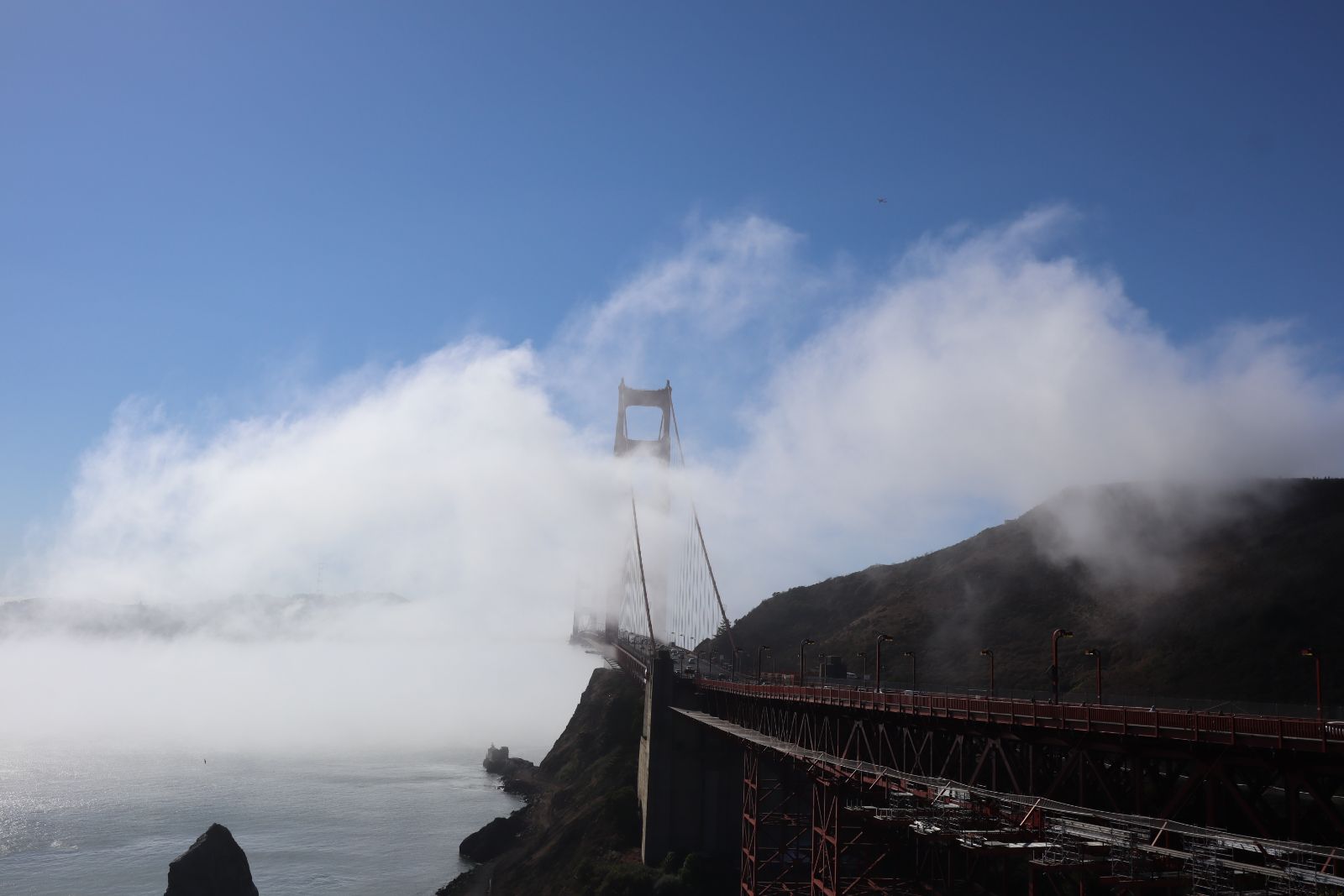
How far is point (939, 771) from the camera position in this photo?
1394 inches

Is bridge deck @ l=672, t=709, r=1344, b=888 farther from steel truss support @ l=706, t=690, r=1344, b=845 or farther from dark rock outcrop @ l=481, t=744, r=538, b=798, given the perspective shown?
dark rock outcrop @ l=481, t=744, r=538, b=798

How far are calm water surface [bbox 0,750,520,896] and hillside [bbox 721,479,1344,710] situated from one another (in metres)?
44.7

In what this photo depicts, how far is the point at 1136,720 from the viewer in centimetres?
2267

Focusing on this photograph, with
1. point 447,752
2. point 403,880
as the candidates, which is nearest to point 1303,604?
point 403,880

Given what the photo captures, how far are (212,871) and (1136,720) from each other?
6524 centimetres

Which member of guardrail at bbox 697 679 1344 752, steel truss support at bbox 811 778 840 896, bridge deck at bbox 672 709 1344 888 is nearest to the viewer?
bridge deck at bbox 672 709 1344 888

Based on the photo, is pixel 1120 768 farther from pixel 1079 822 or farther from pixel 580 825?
pixel 580 825

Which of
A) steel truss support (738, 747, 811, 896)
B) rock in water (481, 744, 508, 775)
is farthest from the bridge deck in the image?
rock in water (481, 744, 508, 775)

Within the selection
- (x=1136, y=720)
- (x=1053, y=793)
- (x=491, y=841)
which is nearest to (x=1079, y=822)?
(x=1136, y=720)

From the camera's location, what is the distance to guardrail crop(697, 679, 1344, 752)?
19203 millimetres

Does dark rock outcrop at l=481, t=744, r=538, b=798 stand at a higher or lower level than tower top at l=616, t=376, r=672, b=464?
lower

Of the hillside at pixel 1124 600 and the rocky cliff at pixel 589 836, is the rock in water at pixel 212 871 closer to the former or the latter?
the rocky cliff at pixel 589 836

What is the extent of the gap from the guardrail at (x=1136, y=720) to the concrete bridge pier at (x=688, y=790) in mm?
25051

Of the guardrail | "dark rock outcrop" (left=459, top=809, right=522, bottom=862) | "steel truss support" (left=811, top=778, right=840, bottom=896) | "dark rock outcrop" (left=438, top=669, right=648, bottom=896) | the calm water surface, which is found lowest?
the calm water surface
